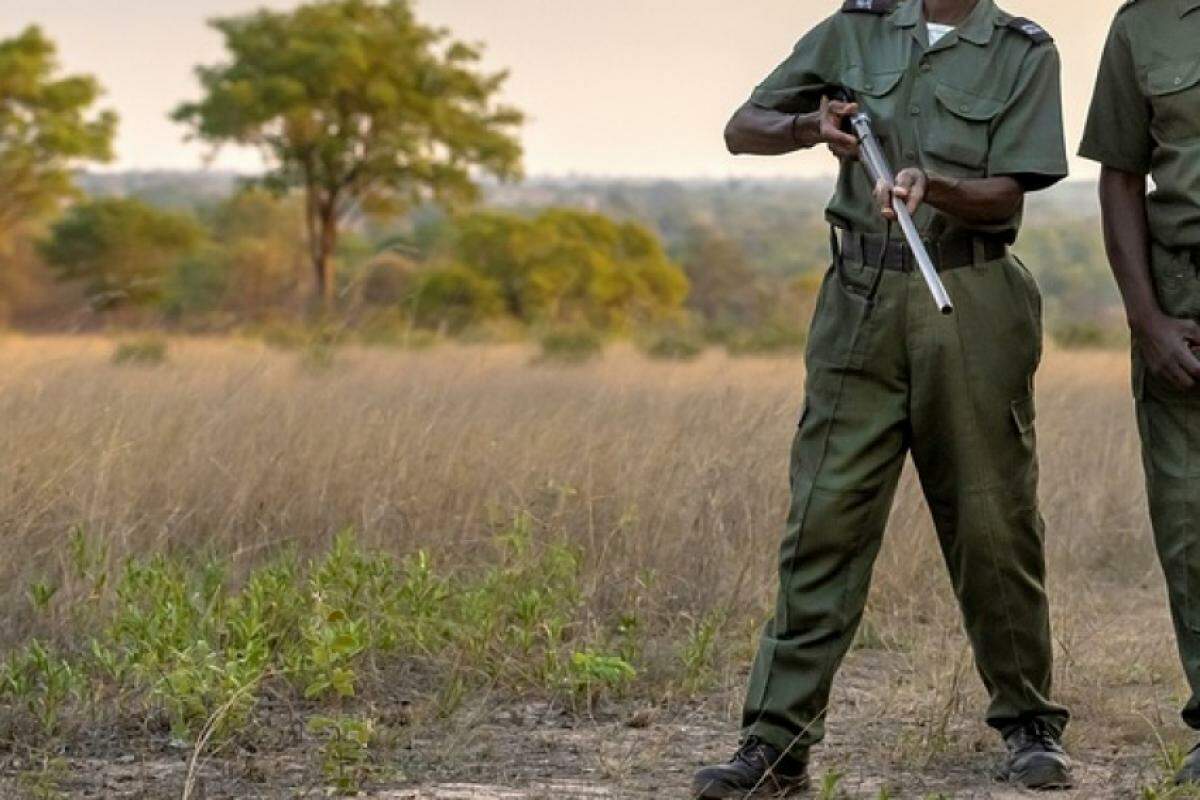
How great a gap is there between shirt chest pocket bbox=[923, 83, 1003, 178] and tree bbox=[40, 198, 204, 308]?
47.1m

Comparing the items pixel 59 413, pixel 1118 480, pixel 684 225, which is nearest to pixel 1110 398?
pixel 1118 480

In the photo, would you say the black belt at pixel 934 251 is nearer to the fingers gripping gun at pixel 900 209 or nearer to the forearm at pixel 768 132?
the fingers gripping gun at pixel 900 209

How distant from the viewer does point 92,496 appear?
639 centimetres

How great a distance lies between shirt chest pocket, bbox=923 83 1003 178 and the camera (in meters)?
3.92

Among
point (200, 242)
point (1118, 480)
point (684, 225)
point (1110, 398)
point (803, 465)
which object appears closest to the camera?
point (803, 465)

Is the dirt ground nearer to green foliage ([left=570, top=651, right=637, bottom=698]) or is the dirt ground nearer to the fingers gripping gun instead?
green foliage ([left=570, top=651, right=637, bottom=698])

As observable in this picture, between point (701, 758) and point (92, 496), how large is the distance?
2.71 m

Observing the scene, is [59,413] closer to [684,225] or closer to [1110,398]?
[1110,398]

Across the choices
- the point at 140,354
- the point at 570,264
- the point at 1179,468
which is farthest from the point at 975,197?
the point at 570,264

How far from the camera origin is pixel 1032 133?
392 centimetres

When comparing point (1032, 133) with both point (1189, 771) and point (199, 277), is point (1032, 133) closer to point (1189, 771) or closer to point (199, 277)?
point (1189, 771)

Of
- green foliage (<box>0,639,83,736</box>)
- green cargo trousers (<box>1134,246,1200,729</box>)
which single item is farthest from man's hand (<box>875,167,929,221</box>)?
green foliage (<box>0,639,83,736</box>)

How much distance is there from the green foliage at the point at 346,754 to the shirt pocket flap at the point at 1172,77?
216 cm

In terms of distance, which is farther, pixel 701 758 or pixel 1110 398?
pixel 1110 398
